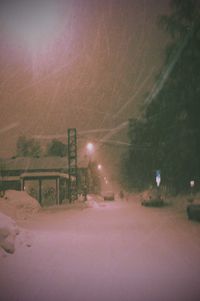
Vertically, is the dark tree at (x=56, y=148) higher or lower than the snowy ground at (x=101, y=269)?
higher

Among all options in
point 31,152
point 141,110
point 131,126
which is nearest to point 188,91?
point 141,110

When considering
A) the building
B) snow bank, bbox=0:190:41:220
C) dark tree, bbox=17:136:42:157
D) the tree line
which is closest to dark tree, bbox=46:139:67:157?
dark tree, bbox=17:136:42:157

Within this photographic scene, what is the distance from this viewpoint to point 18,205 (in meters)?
24.6

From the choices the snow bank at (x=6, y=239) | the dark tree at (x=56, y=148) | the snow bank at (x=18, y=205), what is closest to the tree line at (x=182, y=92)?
the snow bank at (x=18, y=205)

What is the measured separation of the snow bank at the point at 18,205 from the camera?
71.2ft

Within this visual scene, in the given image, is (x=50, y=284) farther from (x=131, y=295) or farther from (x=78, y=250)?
(x=78, y=250)

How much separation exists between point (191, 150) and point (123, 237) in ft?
63.1

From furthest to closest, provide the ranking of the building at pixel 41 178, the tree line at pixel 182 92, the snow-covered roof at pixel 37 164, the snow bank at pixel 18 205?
the snow-covered roof at pixel 37 164
the building at pixel 41 178
the tree line at pixel 182 92
the snow bank at pixel 18 205

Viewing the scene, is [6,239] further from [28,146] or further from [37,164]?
[28,146]

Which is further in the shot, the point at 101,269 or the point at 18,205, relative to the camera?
the point at 18,205

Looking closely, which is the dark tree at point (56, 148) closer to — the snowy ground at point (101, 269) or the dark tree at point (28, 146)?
the dark tree at point (28, 146)

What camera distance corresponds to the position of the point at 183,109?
28281mm

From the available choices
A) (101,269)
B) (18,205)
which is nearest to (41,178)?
(18,205)

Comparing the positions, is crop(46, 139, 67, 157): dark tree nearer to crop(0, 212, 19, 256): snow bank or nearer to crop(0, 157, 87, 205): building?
crop(0, 157, 87, 205): building
